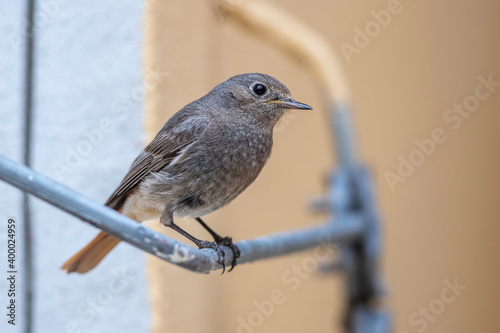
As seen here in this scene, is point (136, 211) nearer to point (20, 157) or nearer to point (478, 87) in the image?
point (20, 157)

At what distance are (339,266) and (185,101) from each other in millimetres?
742

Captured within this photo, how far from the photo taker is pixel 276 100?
4.11ft

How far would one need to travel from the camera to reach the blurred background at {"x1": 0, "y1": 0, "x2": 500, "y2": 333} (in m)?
1.05

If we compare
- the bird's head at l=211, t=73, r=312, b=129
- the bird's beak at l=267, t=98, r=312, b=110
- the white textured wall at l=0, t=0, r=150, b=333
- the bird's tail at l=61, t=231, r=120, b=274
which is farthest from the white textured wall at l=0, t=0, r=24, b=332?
the bird's beak at l=267, t=98, r=312, b=110

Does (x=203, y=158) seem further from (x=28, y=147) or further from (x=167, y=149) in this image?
(x=28, y=147)

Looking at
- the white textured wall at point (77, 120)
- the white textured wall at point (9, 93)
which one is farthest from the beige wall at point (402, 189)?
the white textured wall at point (9, 93)

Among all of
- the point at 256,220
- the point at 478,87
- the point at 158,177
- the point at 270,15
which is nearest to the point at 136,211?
the point at 158,177

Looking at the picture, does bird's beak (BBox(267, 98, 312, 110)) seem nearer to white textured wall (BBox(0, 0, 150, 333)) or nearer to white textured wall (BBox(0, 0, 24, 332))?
white textured wall (BBox(0, 0, 150, 333))

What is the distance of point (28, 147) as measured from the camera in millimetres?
1046

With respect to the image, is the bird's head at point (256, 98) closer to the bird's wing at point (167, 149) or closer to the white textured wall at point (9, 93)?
the bird's wing at point (167, 149)

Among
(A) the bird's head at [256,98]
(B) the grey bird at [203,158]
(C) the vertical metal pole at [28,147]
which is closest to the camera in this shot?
(C) the vertical metal pole at [28,147]

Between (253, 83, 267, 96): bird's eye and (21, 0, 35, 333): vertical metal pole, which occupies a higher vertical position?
(253, 83, 267, 96): bird's eye

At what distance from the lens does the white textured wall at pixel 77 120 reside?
Result: 3.40ft

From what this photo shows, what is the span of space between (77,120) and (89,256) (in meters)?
0.32
